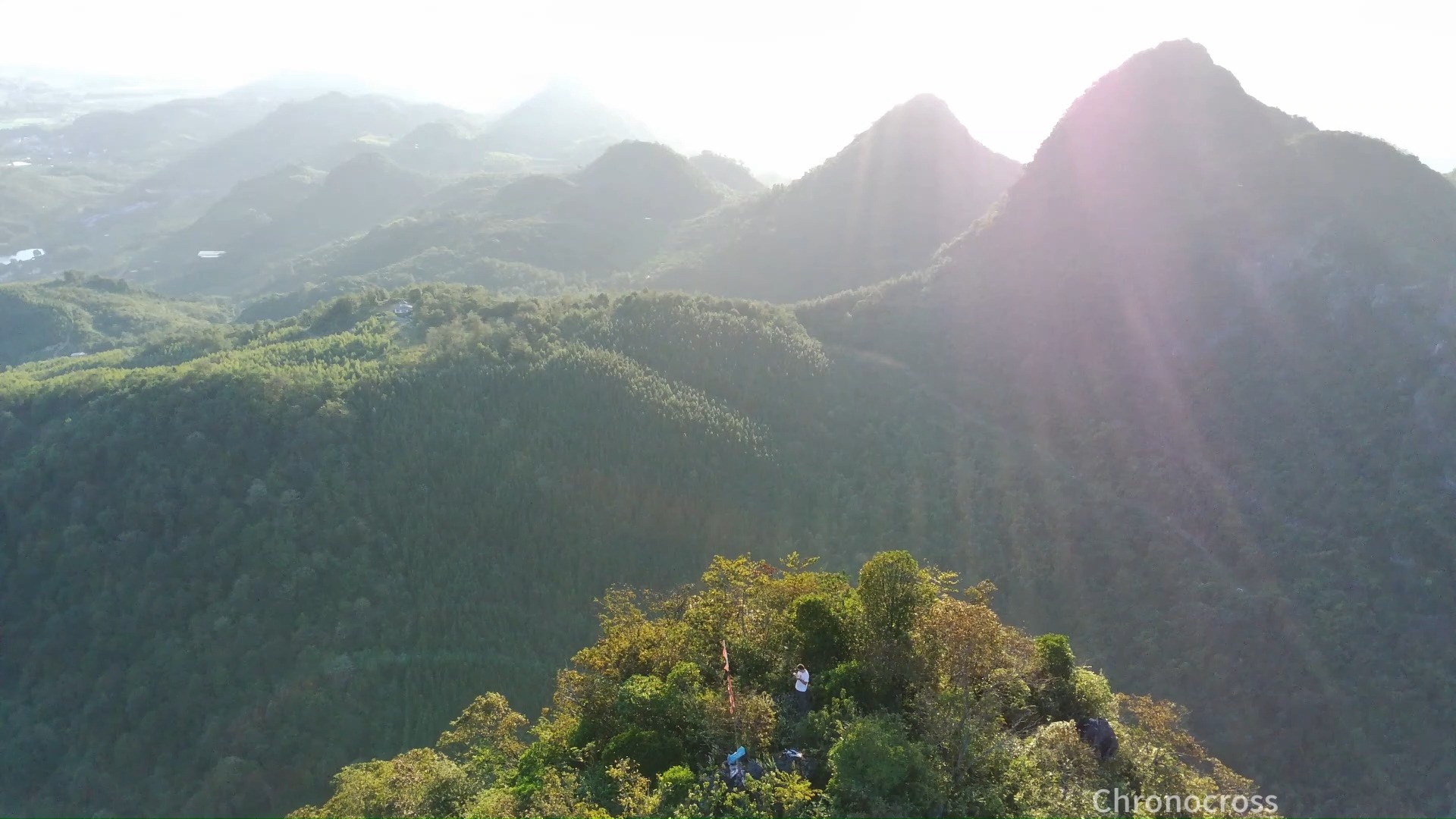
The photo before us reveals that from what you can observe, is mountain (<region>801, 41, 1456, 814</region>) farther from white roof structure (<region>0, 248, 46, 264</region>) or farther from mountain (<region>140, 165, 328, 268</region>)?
white roof structure (<region>0, 248, 46, 264</region>)

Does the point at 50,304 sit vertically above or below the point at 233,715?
above

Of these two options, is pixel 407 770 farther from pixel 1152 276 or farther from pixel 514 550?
pixel 1152 276

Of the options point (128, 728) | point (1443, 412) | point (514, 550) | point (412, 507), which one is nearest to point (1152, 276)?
point (1443, 412)

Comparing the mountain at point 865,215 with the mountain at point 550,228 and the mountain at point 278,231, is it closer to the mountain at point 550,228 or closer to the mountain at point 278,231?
the mountain at point 550,228

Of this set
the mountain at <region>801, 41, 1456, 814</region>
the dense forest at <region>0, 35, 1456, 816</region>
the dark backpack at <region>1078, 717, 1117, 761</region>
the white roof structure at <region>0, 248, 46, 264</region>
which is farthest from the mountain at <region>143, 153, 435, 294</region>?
the dark backpack at <region>1078, 717, 1117, 761</region>

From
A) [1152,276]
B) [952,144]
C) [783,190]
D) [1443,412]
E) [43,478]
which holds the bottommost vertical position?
[43,478]

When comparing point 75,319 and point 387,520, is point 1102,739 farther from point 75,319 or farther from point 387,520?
point 75,319
